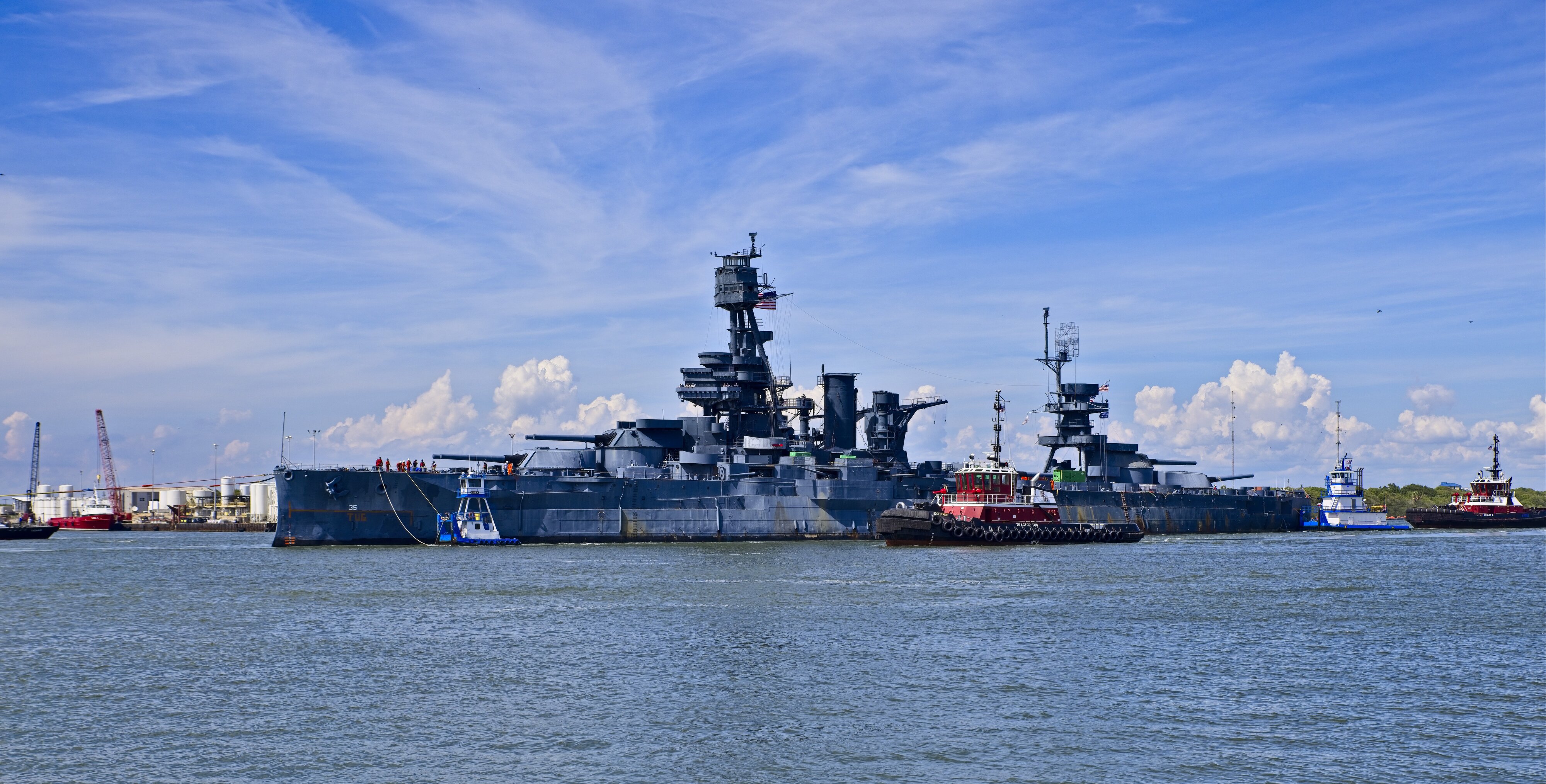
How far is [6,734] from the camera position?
23.0 m

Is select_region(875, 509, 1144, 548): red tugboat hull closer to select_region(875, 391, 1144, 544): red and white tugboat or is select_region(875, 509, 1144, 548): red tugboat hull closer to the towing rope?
select_region(875, 391, 1144, 544): red and white tugboat

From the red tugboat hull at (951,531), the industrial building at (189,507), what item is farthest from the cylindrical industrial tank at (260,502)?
the red tugboat hull at (951,531)

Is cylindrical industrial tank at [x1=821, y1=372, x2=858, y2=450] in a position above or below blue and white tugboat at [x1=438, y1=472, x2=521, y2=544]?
above

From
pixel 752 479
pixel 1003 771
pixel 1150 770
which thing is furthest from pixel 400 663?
pixel 752 479

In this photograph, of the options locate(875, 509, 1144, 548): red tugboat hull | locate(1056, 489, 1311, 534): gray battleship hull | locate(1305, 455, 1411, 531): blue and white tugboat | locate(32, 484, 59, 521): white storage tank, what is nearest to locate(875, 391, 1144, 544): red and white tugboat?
locate(875, 509, 1144, 548): red tugboat hull

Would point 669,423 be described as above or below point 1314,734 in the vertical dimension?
above

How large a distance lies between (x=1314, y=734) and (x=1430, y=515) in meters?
120

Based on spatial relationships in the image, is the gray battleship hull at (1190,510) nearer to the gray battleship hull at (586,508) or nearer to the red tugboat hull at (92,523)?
the gray battleship hull at (586,508)

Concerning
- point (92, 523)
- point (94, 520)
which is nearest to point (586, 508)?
point (92, 523)

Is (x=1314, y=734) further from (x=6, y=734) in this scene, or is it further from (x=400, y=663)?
(x=6, y=734)

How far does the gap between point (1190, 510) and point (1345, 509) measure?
24.2 metres

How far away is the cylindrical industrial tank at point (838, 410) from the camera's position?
97.8m

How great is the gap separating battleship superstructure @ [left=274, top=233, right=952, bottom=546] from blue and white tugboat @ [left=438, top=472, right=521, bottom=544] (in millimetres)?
385

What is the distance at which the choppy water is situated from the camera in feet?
69.1
